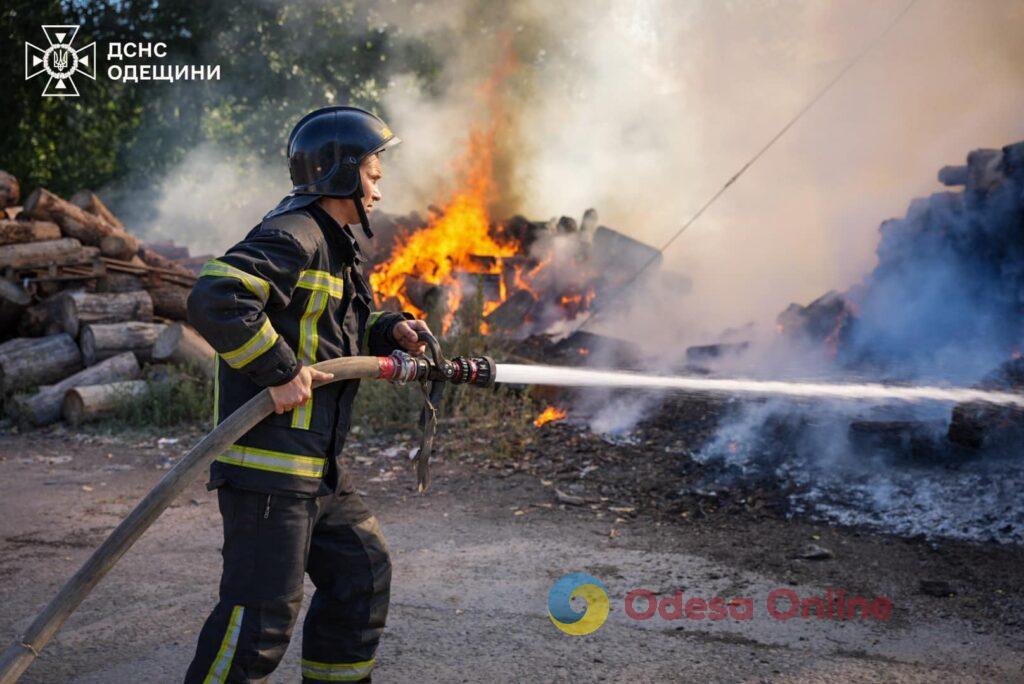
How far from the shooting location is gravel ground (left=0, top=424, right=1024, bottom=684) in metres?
3.33

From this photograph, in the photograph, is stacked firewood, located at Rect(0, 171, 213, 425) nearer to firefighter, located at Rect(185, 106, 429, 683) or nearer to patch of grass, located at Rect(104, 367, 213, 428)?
patch of grass, located at Rect(104, 367, 213, 428)

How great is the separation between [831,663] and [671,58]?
12027mm

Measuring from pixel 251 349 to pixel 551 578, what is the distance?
2400 mm

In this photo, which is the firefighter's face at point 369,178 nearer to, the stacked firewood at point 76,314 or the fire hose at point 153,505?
the fire hose at point 153,505

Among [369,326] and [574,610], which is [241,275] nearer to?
[369,326]

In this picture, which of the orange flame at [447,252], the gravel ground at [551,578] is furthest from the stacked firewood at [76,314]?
the orange flame at [447,252]

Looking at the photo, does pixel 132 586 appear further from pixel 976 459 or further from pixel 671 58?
pixel 671 58

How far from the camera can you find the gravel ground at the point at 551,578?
3.33 m

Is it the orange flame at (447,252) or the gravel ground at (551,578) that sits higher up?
the orange flame at (447,252)

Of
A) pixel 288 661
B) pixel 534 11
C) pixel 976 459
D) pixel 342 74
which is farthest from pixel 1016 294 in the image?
pixel 342 74

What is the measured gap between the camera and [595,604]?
12.9ft

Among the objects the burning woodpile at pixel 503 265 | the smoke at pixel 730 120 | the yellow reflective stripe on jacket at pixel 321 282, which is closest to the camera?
the yellow reflective stripe on jacket at pixel 321 282

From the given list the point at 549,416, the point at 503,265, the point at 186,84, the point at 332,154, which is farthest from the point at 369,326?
the point at 186,84

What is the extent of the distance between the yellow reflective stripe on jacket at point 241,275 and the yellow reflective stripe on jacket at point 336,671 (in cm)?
119
